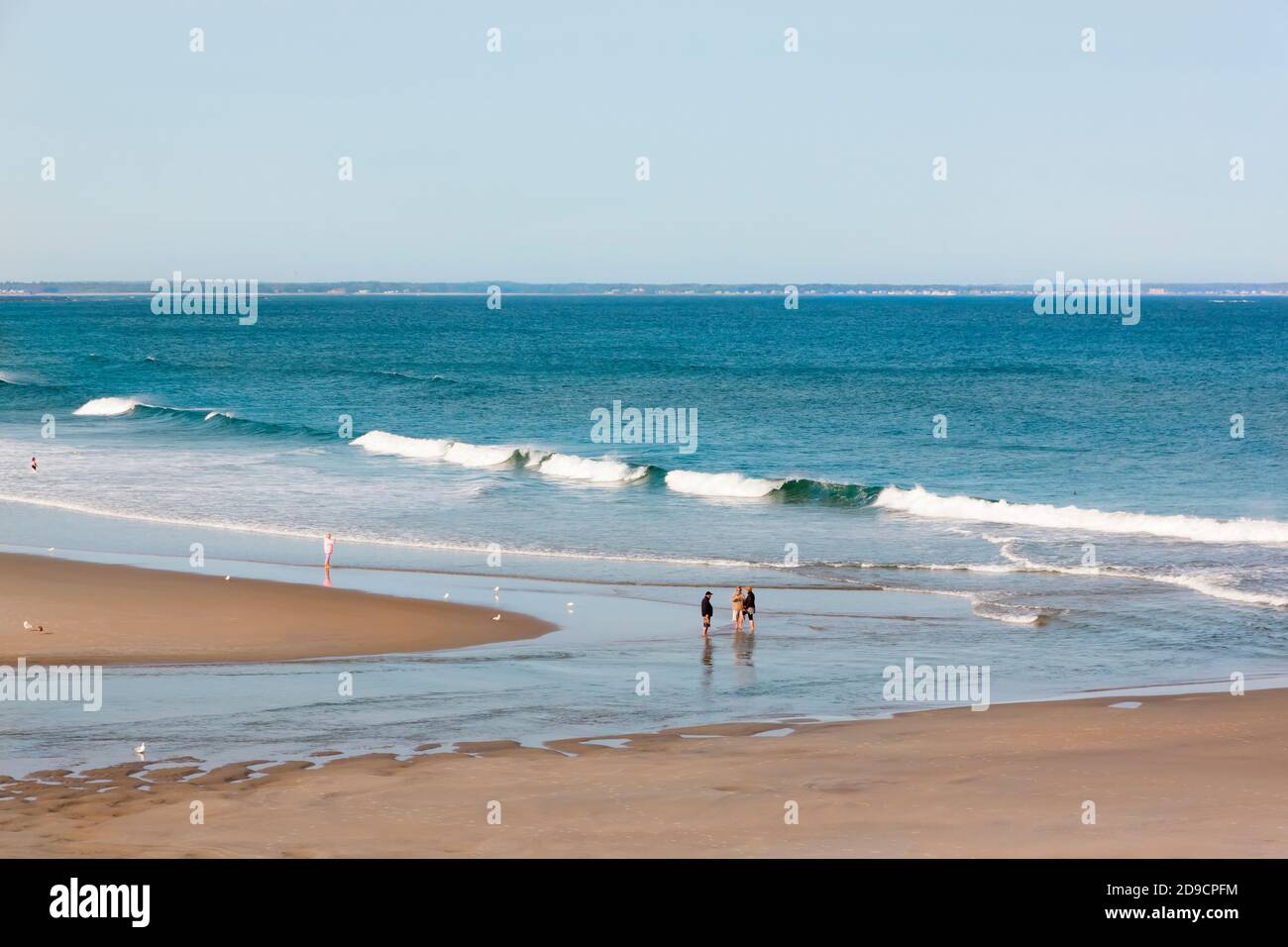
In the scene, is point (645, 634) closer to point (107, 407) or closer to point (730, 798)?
point (730, 798)

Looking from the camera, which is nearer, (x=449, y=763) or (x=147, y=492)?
(x=449, y=763)

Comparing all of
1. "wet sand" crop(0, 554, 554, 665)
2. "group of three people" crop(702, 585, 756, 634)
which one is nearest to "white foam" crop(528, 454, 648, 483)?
"wet sand" crop(0, 554, 554, 665)

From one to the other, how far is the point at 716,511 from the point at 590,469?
27.4ft

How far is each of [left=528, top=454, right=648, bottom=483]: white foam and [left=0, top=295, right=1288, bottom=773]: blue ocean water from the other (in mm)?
145

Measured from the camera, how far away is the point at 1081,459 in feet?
146

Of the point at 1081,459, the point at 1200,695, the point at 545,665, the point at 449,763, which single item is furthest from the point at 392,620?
the point at 1081,459

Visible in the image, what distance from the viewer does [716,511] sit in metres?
36.1

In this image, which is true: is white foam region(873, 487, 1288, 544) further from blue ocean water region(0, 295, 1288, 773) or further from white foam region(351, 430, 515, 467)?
white foam region(351, 430, 515, 467)

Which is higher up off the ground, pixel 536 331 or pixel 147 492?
pixel 536 331

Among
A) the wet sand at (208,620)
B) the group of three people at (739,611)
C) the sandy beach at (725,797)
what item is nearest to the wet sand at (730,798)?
the sandy beach at (725,797)

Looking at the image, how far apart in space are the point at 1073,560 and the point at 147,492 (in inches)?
967

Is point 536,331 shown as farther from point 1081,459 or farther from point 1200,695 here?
point 1200,695

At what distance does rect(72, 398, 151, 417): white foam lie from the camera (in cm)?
6400
